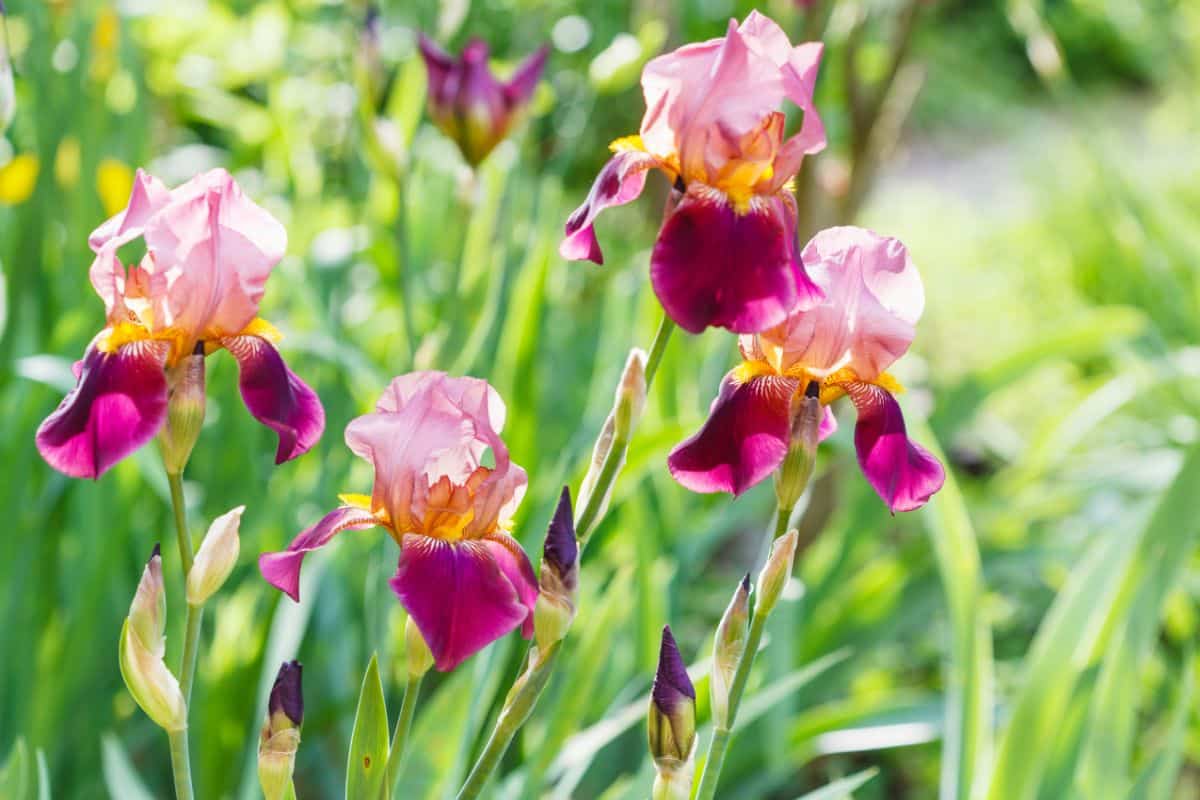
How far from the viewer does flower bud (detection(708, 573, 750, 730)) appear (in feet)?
1.83

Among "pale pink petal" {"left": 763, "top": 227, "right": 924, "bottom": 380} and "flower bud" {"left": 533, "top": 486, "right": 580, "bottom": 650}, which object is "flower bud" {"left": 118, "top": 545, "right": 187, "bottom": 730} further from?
"pale pink petal" {"left": 763, "top": 227, "right": 924, "bottom": 380}

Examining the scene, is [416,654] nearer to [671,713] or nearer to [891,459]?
[671,713]

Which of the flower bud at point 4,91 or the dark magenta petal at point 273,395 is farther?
the flower bud at point 4,91

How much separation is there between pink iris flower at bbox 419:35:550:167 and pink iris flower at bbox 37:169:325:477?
731 millimetres

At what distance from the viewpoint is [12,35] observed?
1.82 m

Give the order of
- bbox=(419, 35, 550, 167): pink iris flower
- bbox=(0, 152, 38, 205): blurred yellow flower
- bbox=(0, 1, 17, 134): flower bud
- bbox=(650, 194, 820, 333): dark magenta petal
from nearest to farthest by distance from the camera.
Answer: bbox=(650, 194, 820, 333): dark magenta petal
bbox=(0, 1, 17, 134): flower bud
bbox=(419, 35, 550, 167): pink iris flower
bbox=(0, 152, 38, 205): blurred yellow flower

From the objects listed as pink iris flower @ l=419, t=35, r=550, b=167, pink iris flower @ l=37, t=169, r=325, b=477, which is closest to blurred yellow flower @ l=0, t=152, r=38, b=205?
pink iris flower @ l=419, t=35, r=550, b=167

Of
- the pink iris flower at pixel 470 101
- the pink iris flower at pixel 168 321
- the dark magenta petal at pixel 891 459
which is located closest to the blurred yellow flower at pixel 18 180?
the pink iris flower at pixel 470 101

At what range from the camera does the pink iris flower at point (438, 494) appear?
526 mm

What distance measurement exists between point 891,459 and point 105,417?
35 cm

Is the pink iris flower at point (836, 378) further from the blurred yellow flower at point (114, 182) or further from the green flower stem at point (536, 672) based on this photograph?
the blurred yellow flower at point (114, 182)

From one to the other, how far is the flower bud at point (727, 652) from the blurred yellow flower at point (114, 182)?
3.81 ft

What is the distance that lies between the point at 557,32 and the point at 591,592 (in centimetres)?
142

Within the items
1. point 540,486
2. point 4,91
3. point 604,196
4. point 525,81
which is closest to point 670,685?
point 604,196
